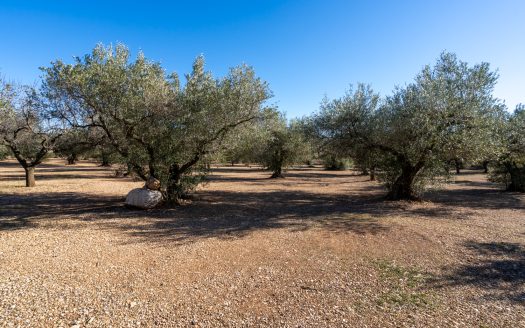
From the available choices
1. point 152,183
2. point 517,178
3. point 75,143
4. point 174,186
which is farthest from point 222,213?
point 517,178

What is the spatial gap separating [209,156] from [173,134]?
9.36 ft

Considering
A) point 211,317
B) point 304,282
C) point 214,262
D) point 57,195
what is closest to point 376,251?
point 304,282

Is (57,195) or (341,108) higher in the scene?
(341,108)

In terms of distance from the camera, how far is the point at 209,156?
16.1 metres

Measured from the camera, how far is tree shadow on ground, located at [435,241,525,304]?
6215 mm

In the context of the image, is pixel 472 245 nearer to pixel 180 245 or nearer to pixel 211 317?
pixel 211 317

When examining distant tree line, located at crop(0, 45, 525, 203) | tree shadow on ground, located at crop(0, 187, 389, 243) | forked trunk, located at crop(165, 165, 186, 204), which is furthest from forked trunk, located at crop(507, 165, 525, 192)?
forked trunk, located at crop(165, 165, 186, 204)

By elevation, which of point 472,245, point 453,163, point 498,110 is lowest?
point 472,245

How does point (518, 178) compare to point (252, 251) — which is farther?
point (518, 178)

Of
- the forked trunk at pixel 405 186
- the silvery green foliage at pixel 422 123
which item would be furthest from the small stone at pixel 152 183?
the forked trunk at pixel 405 186

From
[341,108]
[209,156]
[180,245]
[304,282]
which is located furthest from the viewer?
[341,108]

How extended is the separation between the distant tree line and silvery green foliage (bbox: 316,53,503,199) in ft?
0.19

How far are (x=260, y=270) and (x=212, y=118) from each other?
8.92m

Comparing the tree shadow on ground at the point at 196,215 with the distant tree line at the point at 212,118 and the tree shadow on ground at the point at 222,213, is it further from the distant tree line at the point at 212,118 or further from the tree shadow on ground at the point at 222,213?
the distant tree line at the point at 212,118
